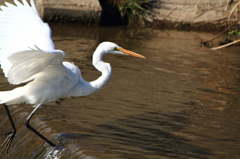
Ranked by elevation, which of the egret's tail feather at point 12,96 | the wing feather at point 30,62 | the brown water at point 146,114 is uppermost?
the wing feather at point 30,62

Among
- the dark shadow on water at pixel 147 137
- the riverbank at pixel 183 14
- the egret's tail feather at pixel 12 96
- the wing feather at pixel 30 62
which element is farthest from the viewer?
the riverbank at pixel 183 14

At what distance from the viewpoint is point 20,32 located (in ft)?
14.2

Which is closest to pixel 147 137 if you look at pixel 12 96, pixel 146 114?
pixel 146 114

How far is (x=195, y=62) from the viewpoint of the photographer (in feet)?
23.6

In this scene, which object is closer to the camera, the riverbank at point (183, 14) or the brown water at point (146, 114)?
the brown water at point (146, 114)

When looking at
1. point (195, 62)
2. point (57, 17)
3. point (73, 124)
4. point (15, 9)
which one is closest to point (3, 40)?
point (15, 9)

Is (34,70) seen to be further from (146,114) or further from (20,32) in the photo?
(146,114)

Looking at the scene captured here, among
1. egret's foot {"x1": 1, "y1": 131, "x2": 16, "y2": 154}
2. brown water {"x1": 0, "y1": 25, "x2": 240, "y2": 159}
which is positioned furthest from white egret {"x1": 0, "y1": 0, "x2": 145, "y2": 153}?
brown water {"x1": 0, "y1": 25, "x2": 240, "y2": 159}

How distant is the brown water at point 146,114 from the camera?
3822mm

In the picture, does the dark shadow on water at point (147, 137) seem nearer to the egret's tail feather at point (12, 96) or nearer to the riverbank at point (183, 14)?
the egret's tail feather at point (12, 96)

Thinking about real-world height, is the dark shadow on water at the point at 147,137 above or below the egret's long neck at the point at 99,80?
below

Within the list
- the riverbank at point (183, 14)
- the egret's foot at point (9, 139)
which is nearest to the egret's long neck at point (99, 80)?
the egret's foot at point (9, 139)

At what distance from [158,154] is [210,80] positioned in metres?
2.85

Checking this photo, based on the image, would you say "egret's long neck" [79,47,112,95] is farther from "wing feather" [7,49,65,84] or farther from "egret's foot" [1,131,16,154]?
"egret's foot" [1,131,16,154]
